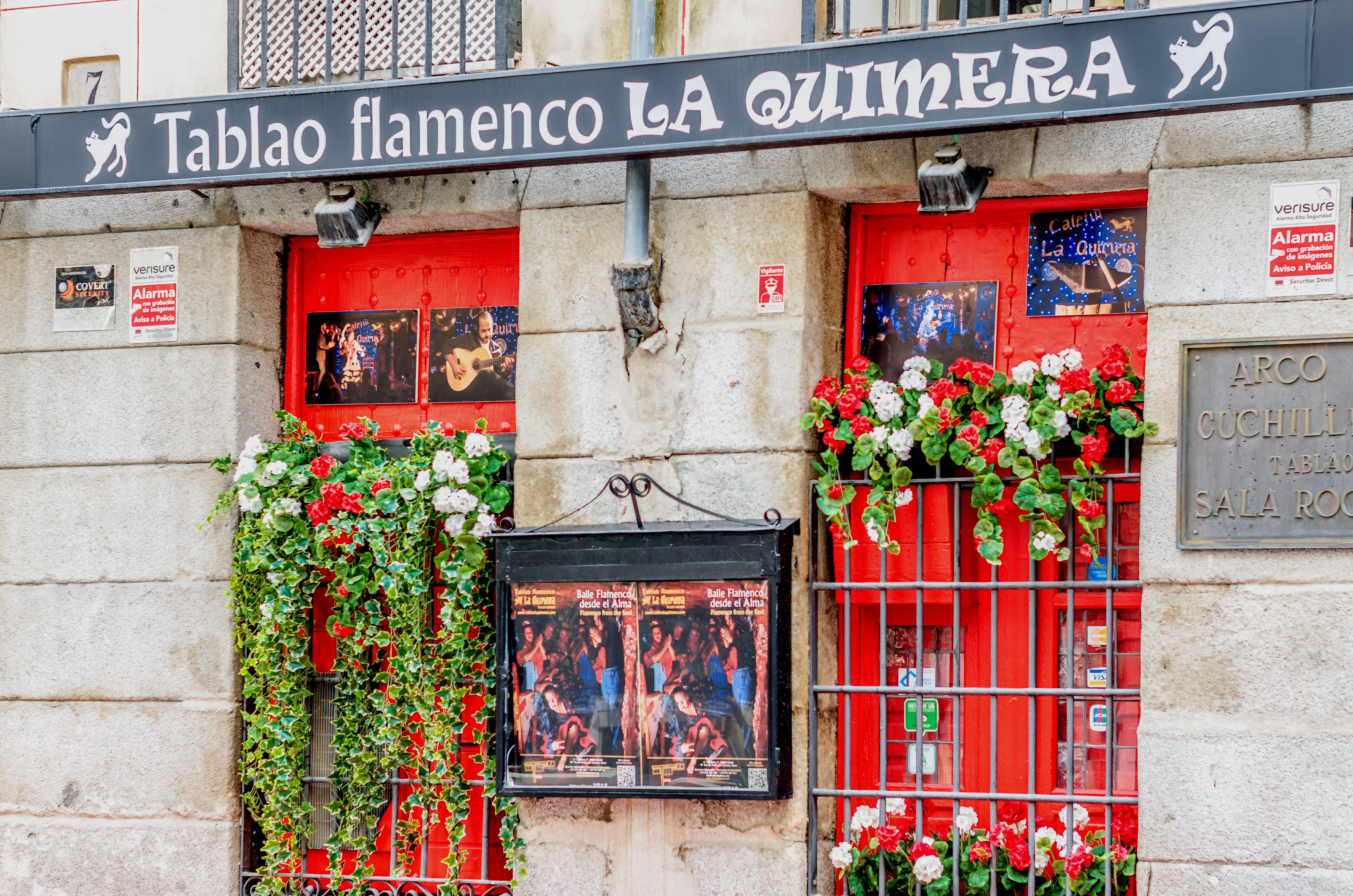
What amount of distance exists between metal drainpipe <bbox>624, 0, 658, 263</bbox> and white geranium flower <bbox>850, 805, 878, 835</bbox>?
2.51 m

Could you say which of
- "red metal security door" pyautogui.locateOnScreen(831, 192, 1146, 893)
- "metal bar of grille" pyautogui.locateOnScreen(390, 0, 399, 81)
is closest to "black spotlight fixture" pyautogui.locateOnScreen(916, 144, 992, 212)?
"red metal security door" pyautogui.locateOnScreen(831, 192, 1146, 893)

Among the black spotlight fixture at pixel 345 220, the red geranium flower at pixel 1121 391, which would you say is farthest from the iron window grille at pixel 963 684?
the black spotlight fixture at pixel 345 220

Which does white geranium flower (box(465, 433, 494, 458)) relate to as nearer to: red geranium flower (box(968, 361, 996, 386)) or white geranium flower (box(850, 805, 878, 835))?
red geranium flower (box(968, 361, 996, 386))

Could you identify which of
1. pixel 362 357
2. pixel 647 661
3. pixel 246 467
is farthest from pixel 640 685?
pixel 362 357

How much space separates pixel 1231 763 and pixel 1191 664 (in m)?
0.39

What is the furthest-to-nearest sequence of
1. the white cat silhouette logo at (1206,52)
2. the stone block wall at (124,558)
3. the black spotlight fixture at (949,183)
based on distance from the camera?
the stone block wall at (124,558) < the black spotlight fixture at (949,183) < the white cat silhouette logo at (1206,52)

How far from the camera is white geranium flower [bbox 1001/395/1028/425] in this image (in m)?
5.95

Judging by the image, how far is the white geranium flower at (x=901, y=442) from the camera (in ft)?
20.1

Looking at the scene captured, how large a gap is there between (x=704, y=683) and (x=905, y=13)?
122 inches

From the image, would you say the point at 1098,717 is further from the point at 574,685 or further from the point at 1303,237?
the point at 574,685

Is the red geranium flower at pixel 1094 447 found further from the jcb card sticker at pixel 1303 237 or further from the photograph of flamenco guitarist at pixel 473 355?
the photograph of flamenco guitarist at pixel 473 355

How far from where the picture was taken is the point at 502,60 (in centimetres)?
679

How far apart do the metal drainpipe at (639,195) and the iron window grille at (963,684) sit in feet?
4.36

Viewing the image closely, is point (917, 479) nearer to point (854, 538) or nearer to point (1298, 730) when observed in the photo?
point (854, 538)
